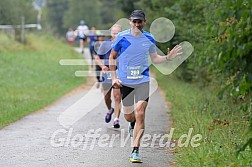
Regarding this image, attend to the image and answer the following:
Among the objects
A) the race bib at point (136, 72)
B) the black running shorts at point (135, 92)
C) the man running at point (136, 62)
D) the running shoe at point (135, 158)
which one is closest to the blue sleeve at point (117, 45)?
the man running at point (136, 62)

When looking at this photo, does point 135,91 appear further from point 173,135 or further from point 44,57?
point 44,57

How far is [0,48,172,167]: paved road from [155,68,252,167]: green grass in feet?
1.35

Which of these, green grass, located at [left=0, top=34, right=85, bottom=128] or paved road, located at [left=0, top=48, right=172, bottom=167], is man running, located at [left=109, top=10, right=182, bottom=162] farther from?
green grass, located at [left=0, top=34, right=85, bottom=128]

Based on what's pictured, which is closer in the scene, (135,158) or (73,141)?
(135,158)

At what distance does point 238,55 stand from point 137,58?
3.21m

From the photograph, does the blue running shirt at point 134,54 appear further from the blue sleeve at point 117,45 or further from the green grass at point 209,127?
the green grass at point 209,127

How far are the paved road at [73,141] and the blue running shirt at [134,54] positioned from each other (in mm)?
1214

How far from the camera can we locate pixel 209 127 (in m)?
11.8

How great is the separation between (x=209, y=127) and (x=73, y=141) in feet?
8.27

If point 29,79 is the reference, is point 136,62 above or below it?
above

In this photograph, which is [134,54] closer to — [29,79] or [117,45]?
[117,45]

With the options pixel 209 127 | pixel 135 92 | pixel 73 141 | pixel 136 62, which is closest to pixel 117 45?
pixel 136 62

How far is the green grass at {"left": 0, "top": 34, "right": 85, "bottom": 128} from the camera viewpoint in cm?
1623

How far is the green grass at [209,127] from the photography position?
8484mm
